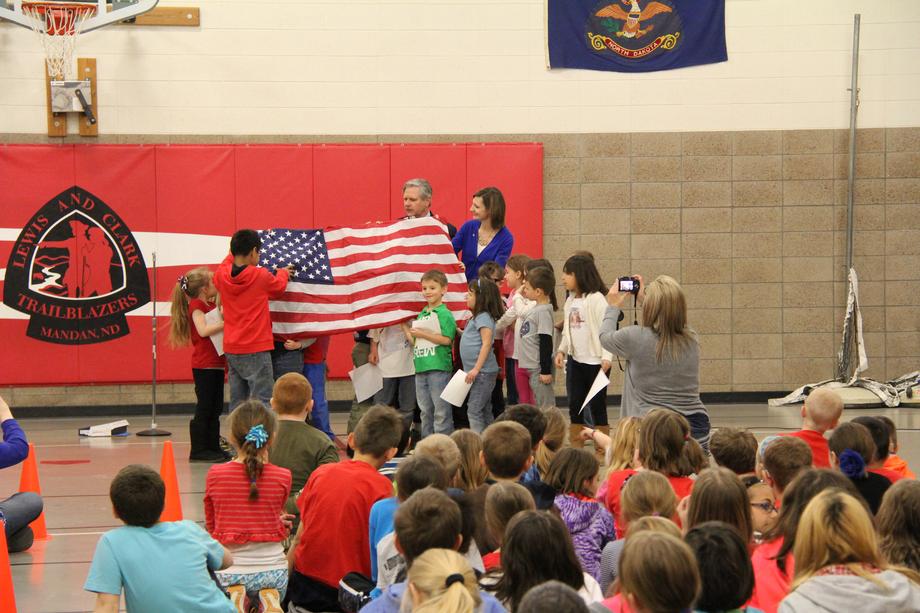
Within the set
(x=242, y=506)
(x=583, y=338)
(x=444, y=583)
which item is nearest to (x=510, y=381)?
(x=583, y=338)

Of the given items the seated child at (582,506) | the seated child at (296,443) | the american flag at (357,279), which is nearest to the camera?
the seated child at (582,506)

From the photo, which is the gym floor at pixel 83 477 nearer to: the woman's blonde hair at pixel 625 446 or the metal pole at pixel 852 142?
the metal pole at pixel 852 142

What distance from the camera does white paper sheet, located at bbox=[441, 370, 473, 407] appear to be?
9.16 metres

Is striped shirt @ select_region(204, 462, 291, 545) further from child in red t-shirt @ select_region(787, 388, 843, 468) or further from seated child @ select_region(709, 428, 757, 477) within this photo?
child in red t-shirt @ select_region(787, 388, 843, 468)

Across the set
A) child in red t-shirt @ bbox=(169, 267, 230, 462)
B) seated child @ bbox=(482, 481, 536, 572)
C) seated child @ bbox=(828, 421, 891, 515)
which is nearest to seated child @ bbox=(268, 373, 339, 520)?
seated child @ bbox=(482, 481, 536, 572)

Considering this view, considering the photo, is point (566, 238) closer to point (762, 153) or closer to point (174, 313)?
point (762, 153)

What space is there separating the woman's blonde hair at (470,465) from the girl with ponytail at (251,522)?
80 cm

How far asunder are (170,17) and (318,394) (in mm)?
5186

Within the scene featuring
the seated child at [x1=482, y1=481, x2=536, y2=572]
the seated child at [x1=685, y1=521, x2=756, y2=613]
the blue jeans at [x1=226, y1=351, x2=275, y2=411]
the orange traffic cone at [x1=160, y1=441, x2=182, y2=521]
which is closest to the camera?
the seated child at [x1=685, y1=521, x2=756, y2=613]

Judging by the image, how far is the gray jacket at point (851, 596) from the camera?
3.34m

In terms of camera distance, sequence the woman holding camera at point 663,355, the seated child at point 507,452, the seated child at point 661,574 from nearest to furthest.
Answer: the seated child at point 661,574
the seated child at point 507,452
the woman holding camera at point 663,355

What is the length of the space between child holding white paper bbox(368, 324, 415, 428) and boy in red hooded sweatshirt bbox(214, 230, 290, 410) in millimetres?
960

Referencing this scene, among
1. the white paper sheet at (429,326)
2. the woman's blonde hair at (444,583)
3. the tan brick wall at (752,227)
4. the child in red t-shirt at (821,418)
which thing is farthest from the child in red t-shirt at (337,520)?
the tan brick wall at (752,227)

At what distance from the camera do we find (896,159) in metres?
13.2
